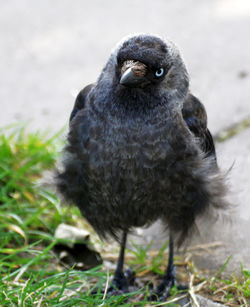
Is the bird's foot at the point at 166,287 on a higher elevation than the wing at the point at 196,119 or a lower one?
lower

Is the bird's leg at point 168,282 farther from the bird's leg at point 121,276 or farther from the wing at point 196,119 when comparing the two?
the wing at point 196,119

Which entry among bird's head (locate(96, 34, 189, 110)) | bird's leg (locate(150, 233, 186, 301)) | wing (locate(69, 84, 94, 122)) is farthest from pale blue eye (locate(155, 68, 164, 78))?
bird's leg (locate(150, 233, 186, 301))

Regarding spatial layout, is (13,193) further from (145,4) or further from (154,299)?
(145,4)

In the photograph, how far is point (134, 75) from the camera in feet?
10.2

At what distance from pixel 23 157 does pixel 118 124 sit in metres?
1.42

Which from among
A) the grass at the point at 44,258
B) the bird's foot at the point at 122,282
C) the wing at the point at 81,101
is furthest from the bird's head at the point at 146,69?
Answer: the bird's foot at the point at 122,282

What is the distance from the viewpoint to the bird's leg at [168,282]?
142 inches

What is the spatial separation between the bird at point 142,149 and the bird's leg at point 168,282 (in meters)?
0.16

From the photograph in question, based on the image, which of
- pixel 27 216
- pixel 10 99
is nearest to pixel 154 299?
pixel 27 216

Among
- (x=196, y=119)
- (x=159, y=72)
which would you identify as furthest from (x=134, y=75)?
(x=196, y=119)

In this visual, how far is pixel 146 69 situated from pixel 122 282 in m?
1.40

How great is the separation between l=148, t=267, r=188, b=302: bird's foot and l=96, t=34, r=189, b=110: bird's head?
1141 mm

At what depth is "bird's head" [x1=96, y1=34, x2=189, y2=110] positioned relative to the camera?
3129 millimetres

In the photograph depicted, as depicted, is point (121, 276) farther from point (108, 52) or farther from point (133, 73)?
point (108, 52)
